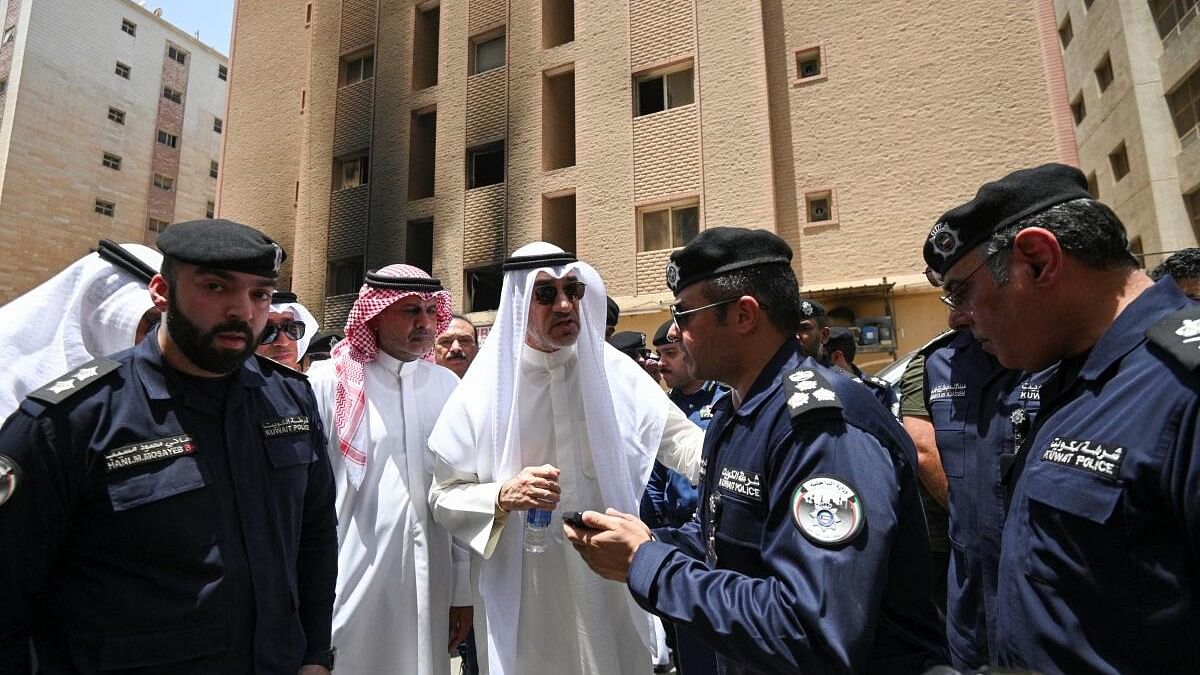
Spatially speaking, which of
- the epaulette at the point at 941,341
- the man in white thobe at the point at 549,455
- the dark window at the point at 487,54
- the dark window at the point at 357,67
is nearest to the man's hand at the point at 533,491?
the man in white thobe at the point at 549,455

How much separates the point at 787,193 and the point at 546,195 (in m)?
5.26

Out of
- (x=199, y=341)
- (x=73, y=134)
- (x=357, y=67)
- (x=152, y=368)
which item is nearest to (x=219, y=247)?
(x=199, y=341)

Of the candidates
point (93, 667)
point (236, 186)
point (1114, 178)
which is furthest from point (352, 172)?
point (1114, 178)

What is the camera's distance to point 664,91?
13.5 meters

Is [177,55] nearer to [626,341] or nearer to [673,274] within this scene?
[626,341]

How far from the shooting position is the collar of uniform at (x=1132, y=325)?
1.16 metres

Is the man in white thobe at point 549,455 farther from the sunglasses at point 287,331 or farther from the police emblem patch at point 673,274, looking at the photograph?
the sunglasses at point 287,331

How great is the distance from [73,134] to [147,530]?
35772 mm

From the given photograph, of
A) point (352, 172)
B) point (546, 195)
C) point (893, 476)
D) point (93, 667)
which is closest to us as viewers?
point (893, 476)

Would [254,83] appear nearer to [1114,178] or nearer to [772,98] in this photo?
[772,98]

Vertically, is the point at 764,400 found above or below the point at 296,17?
below

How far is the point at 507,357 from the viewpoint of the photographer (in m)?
2.75

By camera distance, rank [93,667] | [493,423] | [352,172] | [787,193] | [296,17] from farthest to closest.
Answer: [296,17]
[352,172]
[787,193]
[493,423]
[93,667]

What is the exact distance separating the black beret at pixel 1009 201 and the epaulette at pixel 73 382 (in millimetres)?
2080
